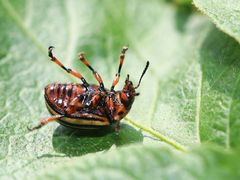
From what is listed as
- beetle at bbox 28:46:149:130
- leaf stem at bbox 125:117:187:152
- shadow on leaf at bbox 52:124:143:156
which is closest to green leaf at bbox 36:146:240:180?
leaf stem at bbox 125:117:187:152

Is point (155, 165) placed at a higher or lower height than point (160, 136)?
higher

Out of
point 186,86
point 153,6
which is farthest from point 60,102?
point 153,6

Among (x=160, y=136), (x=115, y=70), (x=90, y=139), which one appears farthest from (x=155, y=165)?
(x=115, y=70)

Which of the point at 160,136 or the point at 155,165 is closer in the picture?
the point at 155,165

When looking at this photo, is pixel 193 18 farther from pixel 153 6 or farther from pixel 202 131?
pixel 202 131

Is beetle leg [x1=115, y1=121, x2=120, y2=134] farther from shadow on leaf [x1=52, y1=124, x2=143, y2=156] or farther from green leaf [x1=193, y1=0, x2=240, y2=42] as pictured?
green leaf [x1=193, y1=0, x2=240, y2=42]

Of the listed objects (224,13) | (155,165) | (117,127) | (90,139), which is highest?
(224,13)

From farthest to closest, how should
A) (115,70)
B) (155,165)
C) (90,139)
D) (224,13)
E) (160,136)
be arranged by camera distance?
(115,70) → (90,139) → (160,136) → (224,13) → (155,165)

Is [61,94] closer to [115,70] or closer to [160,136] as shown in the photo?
[160,136]
